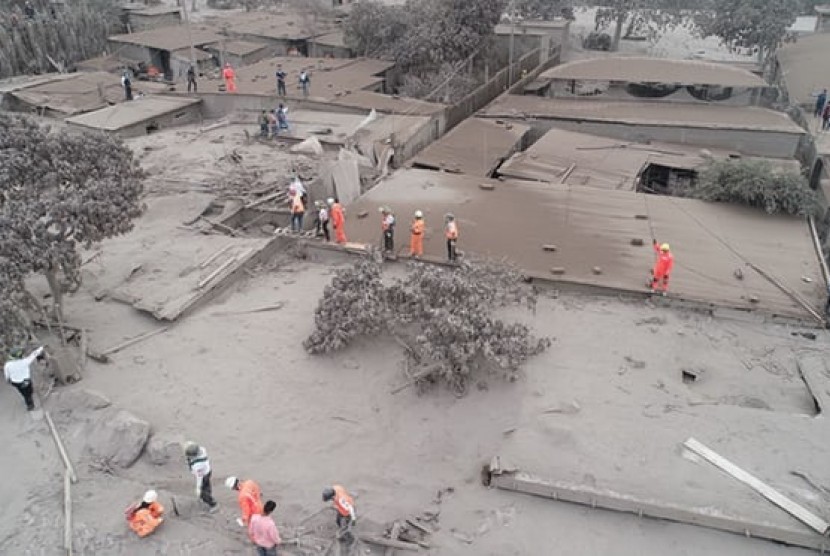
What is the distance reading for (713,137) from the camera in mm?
22094

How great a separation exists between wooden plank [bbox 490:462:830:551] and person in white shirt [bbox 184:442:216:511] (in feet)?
13.3

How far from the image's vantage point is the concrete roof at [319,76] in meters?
27.1

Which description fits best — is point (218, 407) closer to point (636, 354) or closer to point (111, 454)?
point (111, 454)

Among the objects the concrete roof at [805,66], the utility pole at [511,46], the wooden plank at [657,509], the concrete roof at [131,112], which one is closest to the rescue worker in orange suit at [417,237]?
the wooden plank at [657,509]

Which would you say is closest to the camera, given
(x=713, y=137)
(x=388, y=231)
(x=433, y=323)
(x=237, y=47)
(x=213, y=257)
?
(x=433, y=323)

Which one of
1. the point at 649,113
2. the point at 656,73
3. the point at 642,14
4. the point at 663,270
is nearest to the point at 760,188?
the point at 663,270

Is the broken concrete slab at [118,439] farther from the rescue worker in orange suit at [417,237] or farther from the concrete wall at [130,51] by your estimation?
A: the concrete wall at [130,51]

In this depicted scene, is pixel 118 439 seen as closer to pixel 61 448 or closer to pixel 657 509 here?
pixel 61 448

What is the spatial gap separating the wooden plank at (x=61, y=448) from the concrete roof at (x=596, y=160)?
1356 centimetres

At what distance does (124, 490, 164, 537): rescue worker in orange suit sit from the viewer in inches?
335

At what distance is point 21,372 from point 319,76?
21.6 meters

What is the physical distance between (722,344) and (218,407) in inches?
379

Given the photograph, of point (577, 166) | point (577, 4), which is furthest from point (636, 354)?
point (577, 4)

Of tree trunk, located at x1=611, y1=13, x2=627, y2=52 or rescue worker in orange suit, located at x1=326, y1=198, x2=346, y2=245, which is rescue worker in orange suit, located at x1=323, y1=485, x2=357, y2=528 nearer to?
rescue worker in orange suit, located at x1=326, y1=198, x2=346, y2=245
